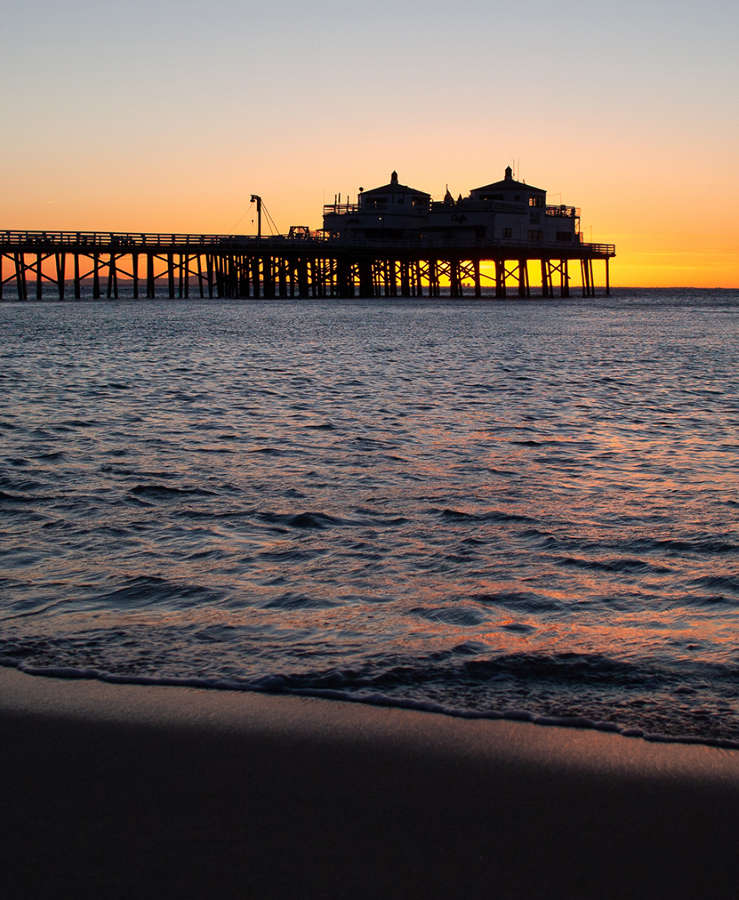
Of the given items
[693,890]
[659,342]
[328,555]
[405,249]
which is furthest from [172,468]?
[405,249]

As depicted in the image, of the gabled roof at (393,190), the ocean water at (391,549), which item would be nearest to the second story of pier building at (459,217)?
the gabled roof at (393,190)

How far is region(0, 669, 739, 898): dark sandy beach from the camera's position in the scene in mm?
2873

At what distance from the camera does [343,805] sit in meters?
3.29

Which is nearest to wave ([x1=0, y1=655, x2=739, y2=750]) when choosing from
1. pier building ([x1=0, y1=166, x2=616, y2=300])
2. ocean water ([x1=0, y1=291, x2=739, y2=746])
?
ocean water ([x1=0, y1=291, x2=739, y2=746])

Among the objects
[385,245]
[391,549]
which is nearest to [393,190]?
[385,245]

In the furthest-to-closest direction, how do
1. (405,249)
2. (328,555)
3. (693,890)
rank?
(405,249), (328,555), (693,890)

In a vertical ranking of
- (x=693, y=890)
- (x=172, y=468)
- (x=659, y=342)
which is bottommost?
(x=693, y=890)

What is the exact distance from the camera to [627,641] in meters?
5.17

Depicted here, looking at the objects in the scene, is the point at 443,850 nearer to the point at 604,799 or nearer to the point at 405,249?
the point at 604,799

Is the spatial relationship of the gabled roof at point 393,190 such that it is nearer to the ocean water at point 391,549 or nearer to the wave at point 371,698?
the ocean water at point 391,549

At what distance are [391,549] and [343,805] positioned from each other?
389cm

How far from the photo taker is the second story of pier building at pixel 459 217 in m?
75.8

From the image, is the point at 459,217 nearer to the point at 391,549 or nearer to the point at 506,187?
the point at 506,187

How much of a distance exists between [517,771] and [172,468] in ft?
24.0
